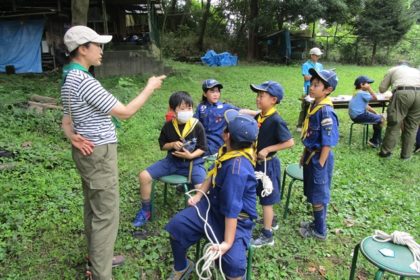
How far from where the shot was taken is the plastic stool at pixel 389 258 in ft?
7.45

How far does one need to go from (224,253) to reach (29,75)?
43.4 feet

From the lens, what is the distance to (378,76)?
53.6 ft

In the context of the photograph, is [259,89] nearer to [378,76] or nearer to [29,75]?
[29,75]

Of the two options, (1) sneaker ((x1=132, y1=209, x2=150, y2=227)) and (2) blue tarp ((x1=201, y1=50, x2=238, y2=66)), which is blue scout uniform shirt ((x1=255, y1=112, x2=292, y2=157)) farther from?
(2) blue tarp ((x1=201, y1=50, x2=238, y2=66))

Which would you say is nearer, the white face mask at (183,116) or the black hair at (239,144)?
the black hair at (239,144)

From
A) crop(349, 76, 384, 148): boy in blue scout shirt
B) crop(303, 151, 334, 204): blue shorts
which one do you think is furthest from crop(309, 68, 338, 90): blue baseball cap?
→ crop(349, 76, 384, 148): boy in blue scout shirt

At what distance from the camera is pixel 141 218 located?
3.84m

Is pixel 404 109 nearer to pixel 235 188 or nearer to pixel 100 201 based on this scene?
pixel 235 188

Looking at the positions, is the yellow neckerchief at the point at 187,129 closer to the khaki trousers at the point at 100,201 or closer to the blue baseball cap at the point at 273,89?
the blue baseball cap at the point at 273,89

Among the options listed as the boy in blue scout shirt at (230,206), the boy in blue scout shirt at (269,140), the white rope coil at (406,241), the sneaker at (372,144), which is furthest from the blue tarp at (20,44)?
the white rope coil at (406,241)

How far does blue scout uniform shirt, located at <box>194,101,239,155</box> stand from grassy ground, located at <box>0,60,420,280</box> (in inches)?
34.0

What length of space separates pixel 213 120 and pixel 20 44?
501 inches

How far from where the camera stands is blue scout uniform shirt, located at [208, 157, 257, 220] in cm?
250

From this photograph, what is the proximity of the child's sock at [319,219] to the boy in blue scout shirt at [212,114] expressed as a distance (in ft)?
5.00
